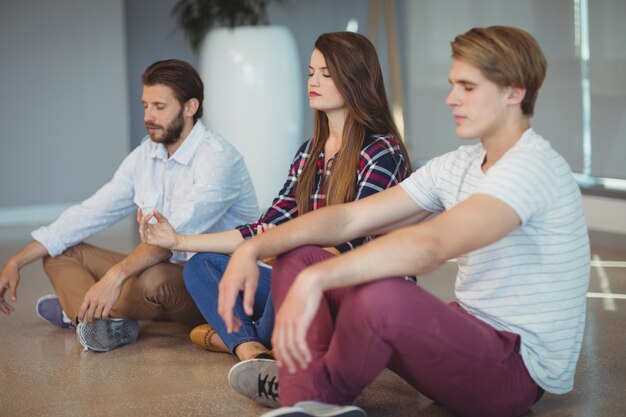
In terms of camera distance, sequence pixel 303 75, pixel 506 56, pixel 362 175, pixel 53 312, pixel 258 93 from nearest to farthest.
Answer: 1. pixel 506 56
2. pixel 362 175
3. pixel 53 312
4. pixel 258 93
5. pixel 303 75

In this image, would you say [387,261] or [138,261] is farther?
[138,261]

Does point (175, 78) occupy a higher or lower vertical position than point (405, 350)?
higher

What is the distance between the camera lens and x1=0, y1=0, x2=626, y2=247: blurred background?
4918mm

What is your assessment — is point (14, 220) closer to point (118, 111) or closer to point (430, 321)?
point (118, 111)

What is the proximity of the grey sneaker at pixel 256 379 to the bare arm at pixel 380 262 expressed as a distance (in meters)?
0.52

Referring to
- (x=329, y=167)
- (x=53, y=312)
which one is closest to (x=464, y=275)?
(x=329, y=167)

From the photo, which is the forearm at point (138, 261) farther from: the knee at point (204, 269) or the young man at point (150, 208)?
the knee at point (204, 269)

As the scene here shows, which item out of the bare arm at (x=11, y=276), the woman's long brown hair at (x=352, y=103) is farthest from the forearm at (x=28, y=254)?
the woman's long brown hair at (x=352, y=103)

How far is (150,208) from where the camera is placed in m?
3.07

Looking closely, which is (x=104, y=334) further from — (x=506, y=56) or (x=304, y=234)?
(x=506, y=56)

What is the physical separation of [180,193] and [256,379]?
37.2 inches

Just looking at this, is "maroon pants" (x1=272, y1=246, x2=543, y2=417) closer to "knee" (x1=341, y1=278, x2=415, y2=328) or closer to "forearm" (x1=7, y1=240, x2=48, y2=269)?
"knee" (x1=341, y1=278, x2=415, y2=328)

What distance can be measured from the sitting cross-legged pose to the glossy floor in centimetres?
18

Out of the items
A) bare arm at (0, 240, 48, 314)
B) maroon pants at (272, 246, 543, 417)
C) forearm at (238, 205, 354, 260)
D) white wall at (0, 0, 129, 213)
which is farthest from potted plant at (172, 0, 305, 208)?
maroon pants at (272, 246, 543, 417)
